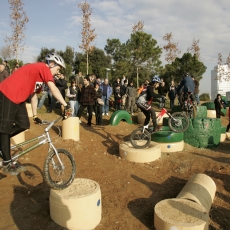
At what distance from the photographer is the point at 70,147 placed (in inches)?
320

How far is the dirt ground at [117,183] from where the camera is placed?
180 inches

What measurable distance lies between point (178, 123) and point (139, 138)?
4.73 ft

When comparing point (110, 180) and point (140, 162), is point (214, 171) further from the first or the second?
point (110, 180)

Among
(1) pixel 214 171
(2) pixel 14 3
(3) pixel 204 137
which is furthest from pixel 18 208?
(2) pixel 14 3

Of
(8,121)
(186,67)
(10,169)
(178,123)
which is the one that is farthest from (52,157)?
(186,67)

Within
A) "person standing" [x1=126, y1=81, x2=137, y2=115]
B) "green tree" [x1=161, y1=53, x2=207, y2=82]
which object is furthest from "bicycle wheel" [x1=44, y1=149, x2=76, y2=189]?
→ "green tree" [x1=161, y1=53, x2=207, y2=82]

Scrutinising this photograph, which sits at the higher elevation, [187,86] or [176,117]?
[187,86]

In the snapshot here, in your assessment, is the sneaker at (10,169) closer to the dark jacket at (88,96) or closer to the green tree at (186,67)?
the dark jacket at (88,96)

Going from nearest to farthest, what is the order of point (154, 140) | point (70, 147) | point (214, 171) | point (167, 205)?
point (167, 205) < point (214, 171) < point (70, 147) < point (154, 140)

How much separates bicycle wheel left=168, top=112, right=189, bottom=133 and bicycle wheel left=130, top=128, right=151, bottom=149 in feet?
3.14

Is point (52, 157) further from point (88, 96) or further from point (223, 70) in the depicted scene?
point (223, 70)

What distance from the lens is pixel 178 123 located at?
8.30m

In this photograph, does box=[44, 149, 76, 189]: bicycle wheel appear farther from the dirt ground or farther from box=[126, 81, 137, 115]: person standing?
box=[126, 81, 137, 115]: person standing

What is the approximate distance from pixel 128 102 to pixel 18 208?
1092cm
